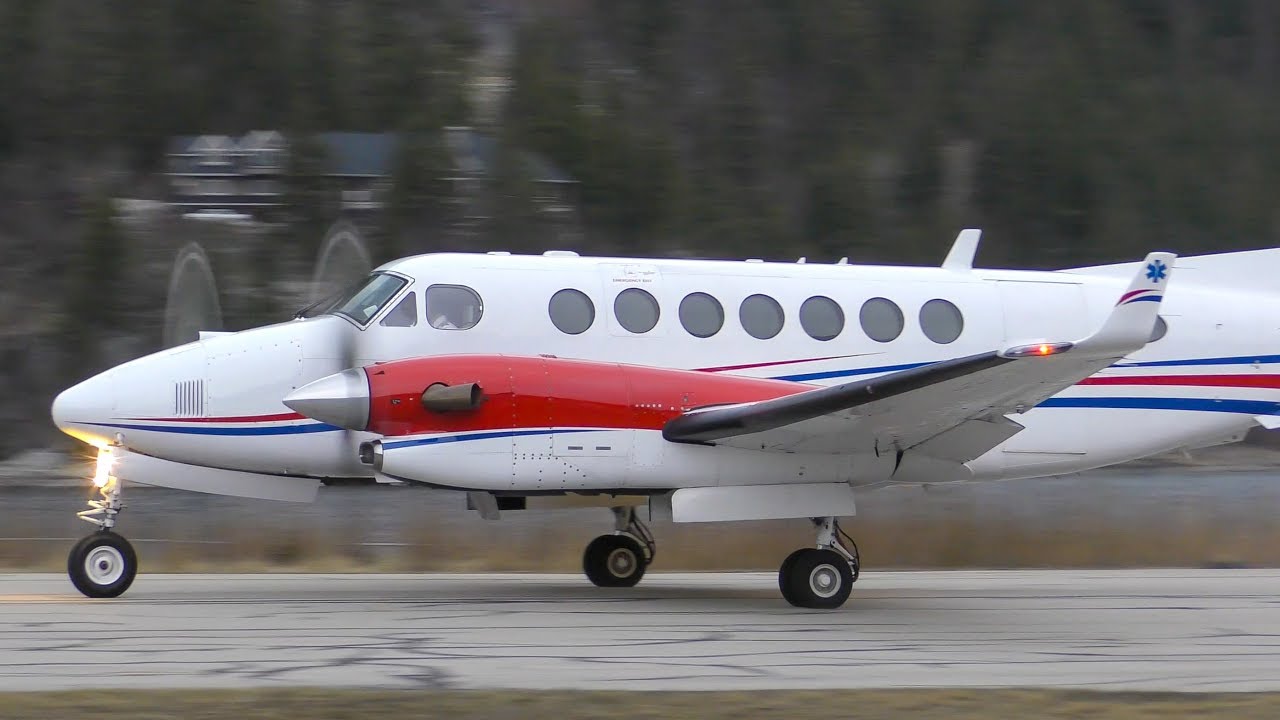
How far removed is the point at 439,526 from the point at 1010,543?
664 centimetres

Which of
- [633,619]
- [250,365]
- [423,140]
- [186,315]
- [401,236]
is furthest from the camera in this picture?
[423,140]

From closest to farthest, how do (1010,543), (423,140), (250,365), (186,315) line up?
(250,365) < (1010,543) < (186,315) < (423,140)

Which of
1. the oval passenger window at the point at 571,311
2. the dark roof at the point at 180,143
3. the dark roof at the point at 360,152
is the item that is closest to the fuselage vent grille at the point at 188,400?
the oval passenger window at the point at 571,311

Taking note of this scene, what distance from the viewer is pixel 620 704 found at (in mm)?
6418

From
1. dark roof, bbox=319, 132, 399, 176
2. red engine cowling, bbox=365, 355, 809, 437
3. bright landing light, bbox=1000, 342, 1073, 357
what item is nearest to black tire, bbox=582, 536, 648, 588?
red engine cowling, bbox=365, 355, 809, 437

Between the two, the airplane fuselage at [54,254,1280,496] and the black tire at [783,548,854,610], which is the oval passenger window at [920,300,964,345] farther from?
the black tire at [783,548,854,610]

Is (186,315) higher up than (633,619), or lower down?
higher up

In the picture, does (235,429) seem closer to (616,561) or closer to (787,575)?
(616,561)

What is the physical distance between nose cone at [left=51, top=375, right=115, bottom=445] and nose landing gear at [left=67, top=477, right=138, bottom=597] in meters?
0.38

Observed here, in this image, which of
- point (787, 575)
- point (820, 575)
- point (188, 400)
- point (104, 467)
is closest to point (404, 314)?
point (188, 400)

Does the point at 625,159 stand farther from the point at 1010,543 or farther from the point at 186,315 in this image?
the point at 1010,543

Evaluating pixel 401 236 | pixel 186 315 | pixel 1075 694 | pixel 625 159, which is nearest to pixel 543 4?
pixel 625 159

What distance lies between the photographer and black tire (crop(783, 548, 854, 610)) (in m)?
10.2

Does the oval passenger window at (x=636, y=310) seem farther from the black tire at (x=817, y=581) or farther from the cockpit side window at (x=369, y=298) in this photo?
the black tire at (x=817, y=581)
